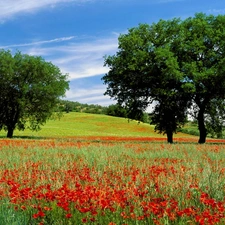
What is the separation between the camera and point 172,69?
31094 millimetres

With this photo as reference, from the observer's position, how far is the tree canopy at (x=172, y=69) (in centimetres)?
3225

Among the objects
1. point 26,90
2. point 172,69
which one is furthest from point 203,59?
point 26,90

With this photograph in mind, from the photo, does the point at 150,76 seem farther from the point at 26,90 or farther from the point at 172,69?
the point at 26,90

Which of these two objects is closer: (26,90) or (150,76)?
(150,76)

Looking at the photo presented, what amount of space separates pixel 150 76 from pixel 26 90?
19.1 m

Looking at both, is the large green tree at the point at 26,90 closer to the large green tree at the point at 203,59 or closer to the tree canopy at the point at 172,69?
the tree canopy at the point at 172,69

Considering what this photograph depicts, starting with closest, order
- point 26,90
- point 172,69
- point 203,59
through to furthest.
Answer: point 172,69 → point 203,59 → point 26,90

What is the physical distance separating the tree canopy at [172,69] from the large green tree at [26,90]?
12549 millimetres

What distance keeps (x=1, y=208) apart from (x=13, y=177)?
2822 millimetres

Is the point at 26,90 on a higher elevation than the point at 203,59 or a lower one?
lower

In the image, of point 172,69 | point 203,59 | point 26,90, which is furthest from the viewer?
point 26,90

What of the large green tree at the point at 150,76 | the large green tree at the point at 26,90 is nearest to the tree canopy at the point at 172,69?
the large green tree at the point at 150,76

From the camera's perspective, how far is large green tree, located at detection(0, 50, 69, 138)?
45572mm

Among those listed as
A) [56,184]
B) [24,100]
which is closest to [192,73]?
[24,100]
